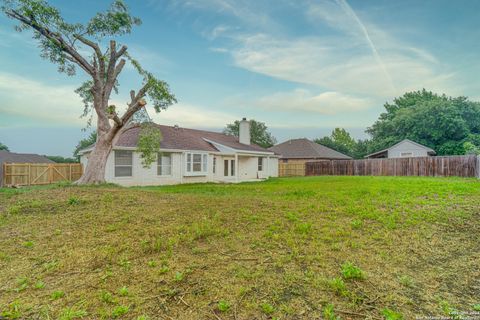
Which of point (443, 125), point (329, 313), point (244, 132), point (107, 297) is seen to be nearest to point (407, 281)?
point (329, 313)

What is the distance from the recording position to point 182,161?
607 inches

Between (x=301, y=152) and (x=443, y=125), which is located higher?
(x=443, y=125)

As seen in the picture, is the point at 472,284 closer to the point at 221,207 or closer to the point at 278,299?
the point at 278,299

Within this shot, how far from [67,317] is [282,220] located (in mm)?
3669

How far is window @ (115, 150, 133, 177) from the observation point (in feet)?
42.6

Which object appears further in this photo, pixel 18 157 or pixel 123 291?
pixel 18 157

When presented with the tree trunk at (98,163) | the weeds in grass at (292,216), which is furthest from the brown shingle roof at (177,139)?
the weeds in grass at (292,216)

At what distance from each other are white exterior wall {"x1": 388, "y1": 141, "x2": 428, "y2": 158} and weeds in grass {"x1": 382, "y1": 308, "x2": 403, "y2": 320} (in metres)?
26.9

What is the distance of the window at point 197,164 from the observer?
624 inches

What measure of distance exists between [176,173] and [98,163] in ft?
16.8

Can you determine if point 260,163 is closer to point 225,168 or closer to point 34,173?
point 225,168

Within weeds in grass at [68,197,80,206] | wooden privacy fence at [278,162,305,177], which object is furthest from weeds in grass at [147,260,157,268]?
wooden privacy fence at [278,162,305,177]

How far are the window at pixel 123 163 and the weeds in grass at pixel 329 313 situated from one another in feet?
43.5

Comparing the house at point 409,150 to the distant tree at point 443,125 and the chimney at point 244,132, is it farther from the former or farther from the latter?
the chimney at point 244,132
